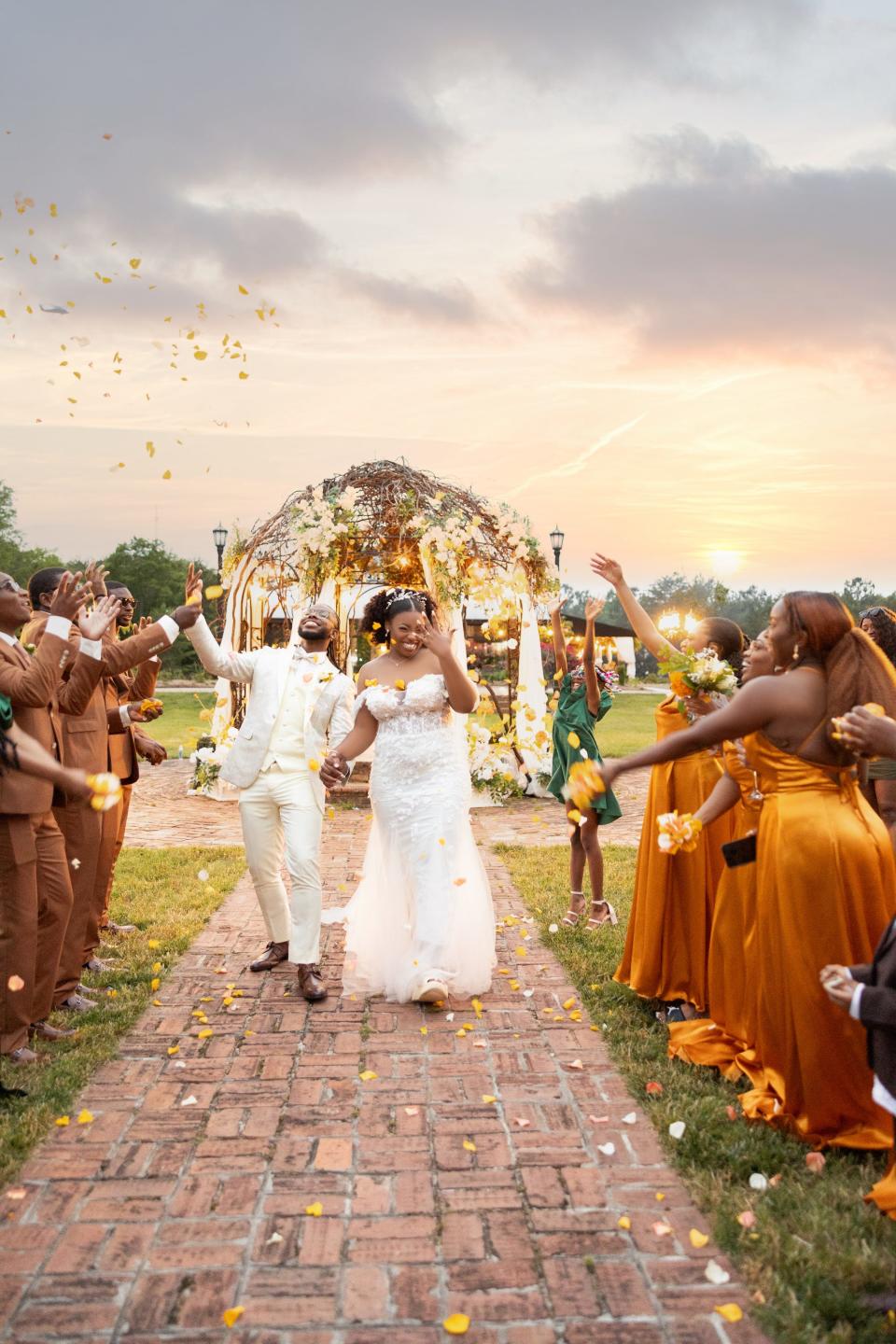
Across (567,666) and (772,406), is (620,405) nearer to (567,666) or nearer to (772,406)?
(772,406)

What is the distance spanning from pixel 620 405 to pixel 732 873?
1049 centimetres

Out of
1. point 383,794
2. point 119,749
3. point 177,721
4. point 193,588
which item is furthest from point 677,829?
point 177,721

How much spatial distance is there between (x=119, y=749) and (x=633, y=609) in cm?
382

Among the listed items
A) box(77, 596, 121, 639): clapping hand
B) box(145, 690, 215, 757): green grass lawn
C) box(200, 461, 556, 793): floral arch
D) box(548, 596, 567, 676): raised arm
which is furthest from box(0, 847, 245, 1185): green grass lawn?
box(145, 690, 215, 757): green grass lawn

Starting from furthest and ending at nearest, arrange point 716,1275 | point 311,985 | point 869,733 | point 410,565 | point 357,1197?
point 410,565 < point 311,985 < point 357,1197 < point 869,733 < point 716,1275

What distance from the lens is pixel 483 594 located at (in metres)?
13.2

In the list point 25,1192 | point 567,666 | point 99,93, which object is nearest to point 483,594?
point 567,666

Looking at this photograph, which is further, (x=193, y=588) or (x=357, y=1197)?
(x=193, y=588)

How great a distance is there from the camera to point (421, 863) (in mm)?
5754

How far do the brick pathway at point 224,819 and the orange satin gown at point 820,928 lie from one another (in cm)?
694

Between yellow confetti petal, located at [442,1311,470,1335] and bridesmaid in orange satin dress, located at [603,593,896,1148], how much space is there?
177 cm

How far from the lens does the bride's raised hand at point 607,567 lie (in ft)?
18.6

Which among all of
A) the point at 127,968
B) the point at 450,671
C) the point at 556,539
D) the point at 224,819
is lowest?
the point at 224,819

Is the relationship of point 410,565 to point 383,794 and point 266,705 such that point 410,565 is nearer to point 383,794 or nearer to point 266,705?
point 266,705
